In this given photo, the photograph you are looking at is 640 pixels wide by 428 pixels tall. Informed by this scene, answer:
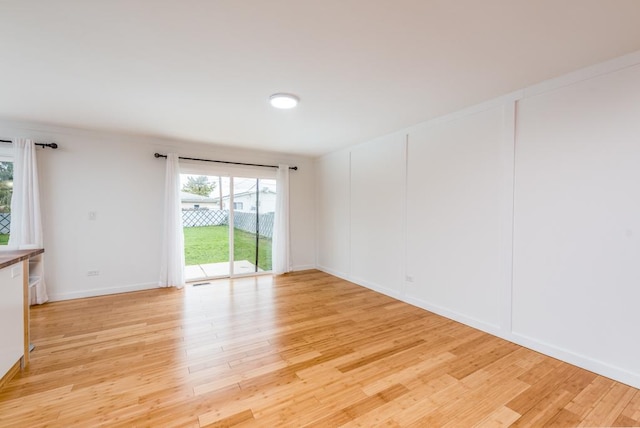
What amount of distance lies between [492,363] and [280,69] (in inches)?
120

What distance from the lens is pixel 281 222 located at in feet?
17.9

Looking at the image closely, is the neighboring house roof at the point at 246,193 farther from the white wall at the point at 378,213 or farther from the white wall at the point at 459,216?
the white wall at the point at 459,216

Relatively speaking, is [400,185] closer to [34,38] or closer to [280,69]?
[280,69]

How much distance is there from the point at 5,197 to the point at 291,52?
439 centimetres

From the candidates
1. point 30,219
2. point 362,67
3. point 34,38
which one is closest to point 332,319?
point 362,67

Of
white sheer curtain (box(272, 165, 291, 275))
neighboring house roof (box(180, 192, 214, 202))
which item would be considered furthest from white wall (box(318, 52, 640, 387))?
neighboring house roof (box(180, 192, 214, 202))

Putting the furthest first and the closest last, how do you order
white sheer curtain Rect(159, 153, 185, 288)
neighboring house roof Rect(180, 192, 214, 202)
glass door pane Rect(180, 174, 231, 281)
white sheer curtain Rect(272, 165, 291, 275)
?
white sheer curtain Rect(272, 165, 291, 275), glass door pane Rect(180, 174, 231, 281), neighboring house roof Rect(180, 192, 214, 202), white sheer curtain Rect(159, 153, 185, 288)

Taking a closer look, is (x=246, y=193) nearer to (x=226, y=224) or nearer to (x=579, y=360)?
(x=226, y=224)

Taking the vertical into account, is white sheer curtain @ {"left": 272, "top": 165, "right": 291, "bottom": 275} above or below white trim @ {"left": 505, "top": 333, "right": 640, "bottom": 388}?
above

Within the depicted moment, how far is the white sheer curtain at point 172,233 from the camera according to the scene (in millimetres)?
4457

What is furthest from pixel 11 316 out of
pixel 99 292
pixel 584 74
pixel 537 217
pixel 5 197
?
pixel 584 74

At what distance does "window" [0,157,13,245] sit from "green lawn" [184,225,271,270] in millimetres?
2206

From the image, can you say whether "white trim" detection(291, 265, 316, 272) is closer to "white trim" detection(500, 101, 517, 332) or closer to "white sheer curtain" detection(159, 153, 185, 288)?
"white sheer curtain" detection(159, 153, 185, 288)

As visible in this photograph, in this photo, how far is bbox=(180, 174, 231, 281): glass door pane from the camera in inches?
191
